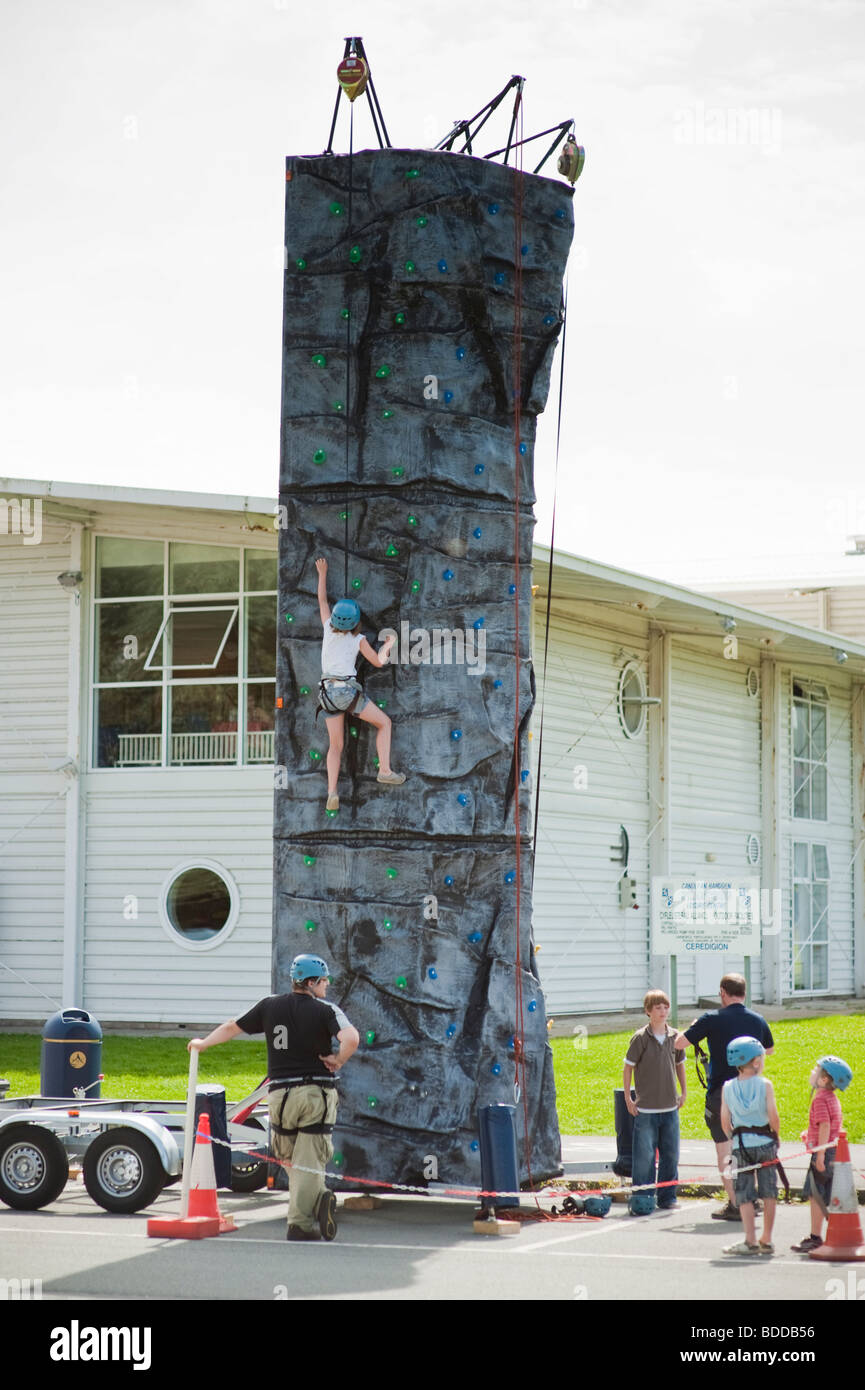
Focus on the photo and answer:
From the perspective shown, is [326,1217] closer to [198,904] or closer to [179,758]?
[198,904]

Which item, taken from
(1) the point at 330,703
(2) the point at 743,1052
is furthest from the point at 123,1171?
(2) the point at 743,1052

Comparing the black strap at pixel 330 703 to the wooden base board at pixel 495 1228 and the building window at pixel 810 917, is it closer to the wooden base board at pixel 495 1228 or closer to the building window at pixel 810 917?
the wooden base board at pixel 495 1228

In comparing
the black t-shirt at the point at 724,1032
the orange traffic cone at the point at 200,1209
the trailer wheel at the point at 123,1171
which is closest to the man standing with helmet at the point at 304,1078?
the orange traffic cone at the point at 200,1209

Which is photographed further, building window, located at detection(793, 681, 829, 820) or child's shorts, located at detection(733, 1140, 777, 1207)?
building window, located at detection(793, 681, 829, 820)

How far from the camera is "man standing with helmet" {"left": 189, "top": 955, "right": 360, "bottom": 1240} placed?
11.2 meters

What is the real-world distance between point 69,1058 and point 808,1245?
21.0 ft

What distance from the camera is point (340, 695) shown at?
13406mm

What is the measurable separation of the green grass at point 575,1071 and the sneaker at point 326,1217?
5.85 meters

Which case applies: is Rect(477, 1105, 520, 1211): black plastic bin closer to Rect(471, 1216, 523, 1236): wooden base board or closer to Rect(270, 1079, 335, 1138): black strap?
Rect(471, 1216, 523, 1236): wooden base board

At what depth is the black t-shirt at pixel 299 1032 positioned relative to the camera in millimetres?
11195

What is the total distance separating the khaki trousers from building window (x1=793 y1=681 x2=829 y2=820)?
27.1m

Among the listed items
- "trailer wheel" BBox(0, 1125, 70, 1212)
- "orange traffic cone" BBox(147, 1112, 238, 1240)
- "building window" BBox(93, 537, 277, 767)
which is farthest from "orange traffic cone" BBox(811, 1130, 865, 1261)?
"building window" BBox(93, 537, 277, 767)
